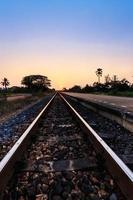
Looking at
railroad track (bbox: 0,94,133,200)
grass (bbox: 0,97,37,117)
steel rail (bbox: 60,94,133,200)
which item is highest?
steel rail (bbox: 60,94,133,200)

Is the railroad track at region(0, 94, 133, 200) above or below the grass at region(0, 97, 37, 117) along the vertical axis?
above

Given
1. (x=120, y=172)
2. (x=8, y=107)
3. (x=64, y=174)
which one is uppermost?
(x=120, y=172)

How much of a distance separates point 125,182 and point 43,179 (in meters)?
1.31

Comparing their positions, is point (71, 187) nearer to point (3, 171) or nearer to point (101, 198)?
point (101, 198)

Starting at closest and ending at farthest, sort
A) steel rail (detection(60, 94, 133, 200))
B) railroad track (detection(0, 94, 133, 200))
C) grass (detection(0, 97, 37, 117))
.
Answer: steel rail (detection(60, 94, 133, 200))
railroad track (detection(0, 94, 133, 200))
grass (detection(0, 97, 37, 117))

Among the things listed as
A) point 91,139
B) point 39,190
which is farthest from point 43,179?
point 91,139

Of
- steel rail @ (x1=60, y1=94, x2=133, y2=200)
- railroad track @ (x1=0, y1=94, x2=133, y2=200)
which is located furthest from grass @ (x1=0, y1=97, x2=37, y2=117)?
steel rail @ (x1=60, y1=94, x2=133, y2=200)

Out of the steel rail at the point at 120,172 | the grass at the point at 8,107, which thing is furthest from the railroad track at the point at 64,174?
the grass at the point at 8,107

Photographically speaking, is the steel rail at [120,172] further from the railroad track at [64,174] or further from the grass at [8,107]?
the grass at [8,107]

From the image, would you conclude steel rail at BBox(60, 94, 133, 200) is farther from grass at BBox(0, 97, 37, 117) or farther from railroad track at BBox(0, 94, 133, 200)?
grass at BBox(0, 97, 37, 117)

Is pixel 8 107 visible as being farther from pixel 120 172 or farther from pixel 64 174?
pixel 120 172

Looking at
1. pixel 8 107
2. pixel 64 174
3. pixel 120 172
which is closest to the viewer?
pixel 120 172

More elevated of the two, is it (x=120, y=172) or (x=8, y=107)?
(x=120, y=172)

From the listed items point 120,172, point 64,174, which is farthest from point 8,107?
point 120,172
